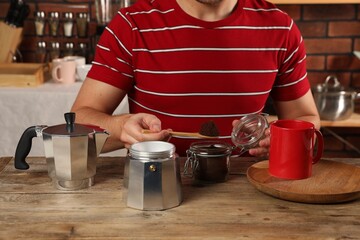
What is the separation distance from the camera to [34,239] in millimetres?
914

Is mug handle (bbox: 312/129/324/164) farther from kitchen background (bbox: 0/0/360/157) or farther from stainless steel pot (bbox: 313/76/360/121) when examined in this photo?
kitchen background (bbox: 0/0/360/157)

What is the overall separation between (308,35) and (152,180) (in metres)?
2.07

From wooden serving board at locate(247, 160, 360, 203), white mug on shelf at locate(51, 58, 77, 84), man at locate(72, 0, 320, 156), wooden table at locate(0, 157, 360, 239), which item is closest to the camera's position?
wooden table at locate(0, 157, 360, 239)

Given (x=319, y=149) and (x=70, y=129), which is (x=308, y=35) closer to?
(x=319, y=149)

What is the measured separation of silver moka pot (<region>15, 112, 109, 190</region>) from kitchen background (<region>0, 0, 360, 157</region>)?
1.77 metres

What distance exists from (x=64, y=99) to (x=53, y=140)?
1.34m

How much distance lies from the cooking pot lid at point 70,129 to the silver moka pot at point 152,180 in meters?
0.12

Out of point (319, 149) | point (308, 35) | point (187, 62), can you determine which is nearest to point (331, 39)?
point (308, 35)

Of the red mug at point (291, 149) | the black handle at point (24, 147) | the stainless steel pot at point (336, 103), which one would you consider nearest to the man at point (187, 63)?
the black handle at point (24, 147)

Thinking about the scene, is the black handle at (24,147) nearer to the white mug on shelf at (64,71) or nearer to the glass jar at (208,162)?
the glass jar at (208,162)

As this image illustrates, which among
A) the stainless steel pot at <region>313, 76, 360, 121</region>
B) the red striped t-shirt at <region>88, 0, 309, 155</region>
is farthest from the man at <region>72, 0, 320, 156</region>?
the stainless steel pot at <region>313, 76, 360, 121</region>

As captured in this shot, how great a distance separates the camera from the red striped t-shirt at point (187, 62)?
1.58 meters

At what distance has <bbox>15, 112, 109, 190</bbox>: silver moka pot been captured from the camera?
1.09 meters

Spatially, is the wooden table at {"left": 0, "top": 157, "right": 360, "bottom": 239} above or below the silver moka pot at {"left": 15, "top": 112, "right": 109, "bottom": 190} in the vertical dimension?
below
